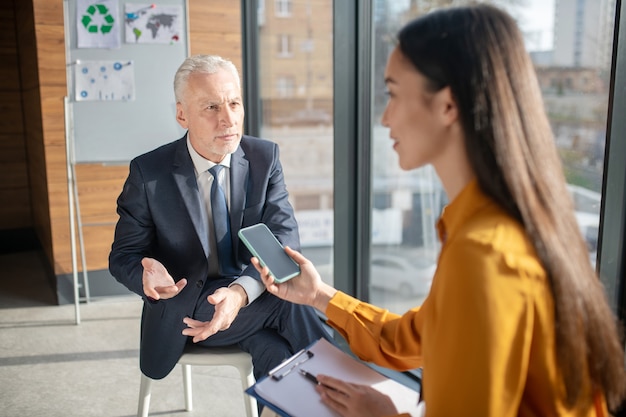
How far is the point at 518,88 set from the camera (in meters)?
Result: 0.95

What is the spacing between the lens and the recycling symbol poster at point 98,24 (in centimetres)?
379

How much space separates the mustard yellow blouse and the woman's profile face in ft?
0.36

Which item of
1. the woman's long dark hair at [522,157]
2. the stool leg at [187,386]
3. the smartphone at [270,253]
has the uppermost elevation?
the woman's long dark hair at [522,157]

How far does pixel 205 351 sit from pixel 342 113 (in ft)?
4.76

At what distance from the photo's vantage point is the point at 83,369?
119 inches

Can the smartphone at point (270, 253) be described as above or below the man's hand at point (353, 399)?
above

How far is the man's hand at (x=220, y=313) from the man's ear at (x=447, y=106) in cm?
87

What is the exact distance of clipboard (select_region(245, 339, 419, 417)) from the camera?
1.24 metres

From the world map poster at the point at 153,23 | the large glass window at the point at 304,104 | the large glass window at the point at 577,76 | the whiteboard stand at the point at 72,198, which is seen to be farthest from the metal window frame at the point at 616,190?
the world map poster at the point at 153,23

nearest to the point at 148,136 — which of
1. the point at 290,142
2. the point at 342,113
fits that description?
the point at 290,142

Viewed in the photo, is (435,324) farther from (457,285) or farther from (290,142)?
(290,142)

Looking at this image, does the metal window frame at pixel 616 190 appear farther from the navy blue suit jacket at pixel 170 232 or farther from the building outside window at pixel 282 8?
the building outside window at pixel 282 8

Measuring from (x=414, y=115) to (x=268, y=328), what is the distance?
1015 millimetres

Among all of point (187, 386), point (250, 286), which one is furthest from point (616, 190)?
point (187, 386)
